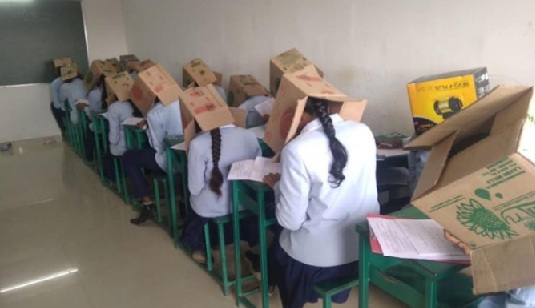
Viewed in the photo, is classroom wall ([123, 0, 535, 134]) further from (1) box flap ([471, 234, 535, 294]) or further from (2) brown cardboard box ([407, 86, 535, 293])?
(1) box flap ([471, 234, 535, 294])

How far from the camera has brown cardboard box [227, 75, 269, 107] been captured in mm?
3934

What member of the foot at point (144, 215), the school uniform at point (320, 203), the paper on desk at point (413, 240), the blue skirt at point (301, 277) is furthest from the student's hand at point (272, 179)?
the foot at point (144, 215)

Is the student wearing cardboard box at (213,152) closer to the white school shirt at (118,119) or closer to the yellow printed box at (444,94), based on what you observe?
the yellow printed box at (444,94)

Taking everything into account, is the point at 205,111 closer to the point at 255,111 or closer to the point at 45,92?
the point at 255,111

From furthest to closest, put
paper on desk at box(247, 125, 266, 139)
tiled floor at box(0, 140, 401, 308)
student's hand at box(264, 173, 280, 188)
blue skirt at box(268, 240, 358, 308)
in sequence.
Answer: paper on desk at box(247, 125, 266, 139) < tiled floor at box(0, 140, 401, 308) < student's hand at box(264, 173, 280, 188) < blue skirt at box(268, 240, 358, 308)

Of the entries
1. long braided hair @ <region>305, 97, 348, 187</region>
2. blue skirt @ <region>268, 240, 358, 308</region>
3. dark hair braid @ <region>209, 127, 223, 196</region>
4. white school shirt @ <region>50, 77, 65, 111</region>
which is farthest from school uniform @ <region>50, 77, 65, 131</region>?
long braided hair @ <region>305, 97, 348, 187</region>

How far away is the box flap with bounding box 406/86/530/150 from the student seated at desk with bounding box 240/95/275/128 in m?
2.22

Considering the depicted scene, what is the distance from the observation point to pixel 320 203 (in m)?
1.77

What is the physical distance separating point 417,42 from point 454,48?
0.84 ft

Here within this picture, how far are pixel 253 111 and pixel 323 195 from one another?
194 cm

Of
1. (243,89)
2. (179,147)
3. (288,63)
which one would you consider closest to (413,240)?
(179,147)

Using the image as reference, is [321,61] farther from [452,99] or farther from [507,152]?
[507,152]

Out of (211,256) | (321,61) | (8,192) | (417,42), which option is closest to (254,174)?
(211,256)

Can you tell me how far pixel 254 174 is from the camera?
7.11ft
